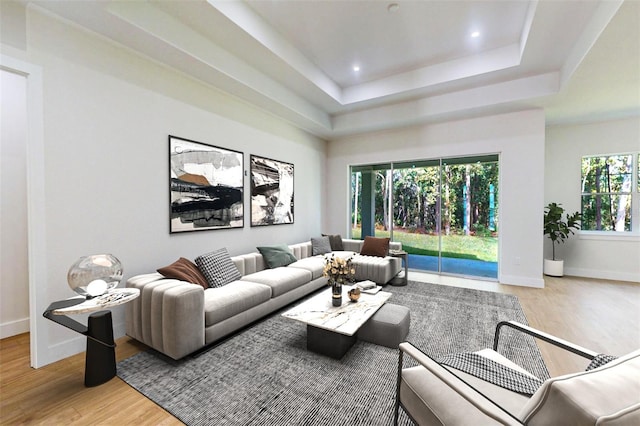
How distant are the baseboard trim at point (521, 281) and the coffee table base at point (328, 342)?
12.5ft

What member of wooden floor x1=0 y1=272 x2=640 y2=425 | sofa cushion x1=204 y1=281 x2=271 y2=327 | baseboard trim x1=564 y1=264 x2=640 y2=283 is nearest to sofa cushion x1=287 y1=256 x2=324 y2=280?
sofa cushion x1=204 y1=281 x2=271 y2=327

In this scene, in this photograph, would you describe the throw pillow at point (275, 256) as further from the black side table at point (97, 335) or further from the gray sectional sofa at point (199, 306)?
the black side table at point (97, 335)

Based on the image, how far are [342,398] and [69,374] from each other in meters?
2.25

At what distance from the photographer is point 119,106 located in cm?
273

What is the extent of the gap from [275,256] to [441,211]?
3.56 meters

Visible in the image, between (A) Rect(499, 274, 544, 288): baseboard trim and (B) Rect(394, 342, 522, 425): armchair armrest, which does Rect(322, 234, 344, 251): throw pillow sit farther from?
(B) Rect(394, 342, 522, 425): armchair armrest

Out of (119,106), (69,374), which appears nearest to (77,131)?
(119,106)

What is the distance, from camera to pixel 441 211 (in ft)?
17.6

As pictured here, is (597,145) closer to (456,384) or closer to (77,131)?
(456,384)

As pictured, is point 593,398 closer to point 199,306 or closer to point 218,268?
point 199,306

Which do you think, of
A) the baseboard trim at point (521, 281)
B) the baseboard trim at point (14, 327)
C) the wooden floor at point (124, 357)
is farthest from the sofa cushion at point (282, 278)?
the baseboard trim at point (521, 281)

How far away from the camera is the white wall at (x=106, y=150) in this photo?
2.29 meters

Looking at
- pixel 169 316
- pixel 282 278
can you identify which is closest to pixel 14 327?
pixel 169 316

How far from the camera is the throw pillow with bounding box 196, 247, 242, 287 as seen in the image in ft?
9.86
